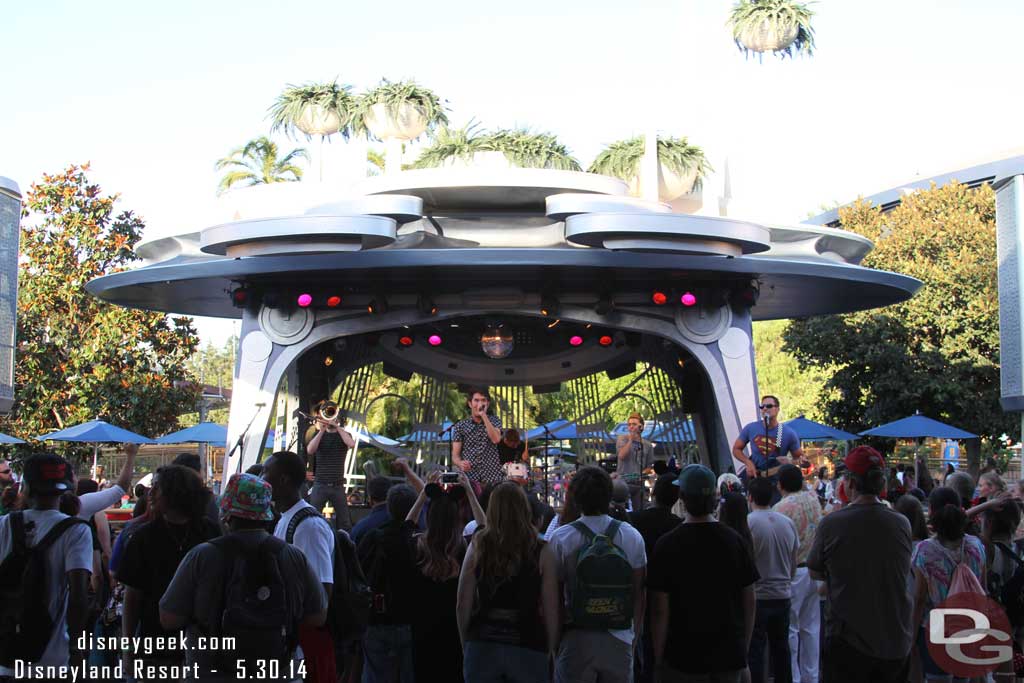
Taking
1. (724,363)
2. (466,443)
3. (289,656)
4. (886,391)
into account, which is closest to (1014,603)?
(289,656)

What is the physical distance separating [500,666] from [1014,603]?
348 cm

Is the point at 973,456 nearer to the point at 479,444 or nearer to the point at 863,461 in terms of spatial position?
the point at 479,444

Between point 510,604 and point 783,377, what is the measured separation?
139 ft

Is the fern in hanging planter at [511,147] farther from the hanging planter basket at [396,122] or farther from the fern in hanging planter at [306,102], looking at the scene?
the hanging planter basket at [396,122]

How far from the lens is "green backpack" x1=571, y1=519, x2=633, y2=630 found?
18.3 feet

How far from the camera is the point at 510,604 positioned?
223 inches

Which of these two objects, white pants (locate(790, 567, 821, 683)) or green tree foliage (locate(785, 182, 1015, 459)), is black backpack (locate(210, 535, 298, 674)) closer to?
white pants (locate(790, 567, 821, 683))

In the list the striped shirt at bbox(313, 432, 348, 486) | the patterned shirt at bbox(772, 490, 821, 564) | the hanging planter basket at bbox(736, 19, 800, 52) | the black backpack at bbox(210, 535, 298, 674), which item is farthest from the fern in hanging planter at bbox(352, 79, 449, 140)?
the black backpack at bbox(210, 535, 298, 674)

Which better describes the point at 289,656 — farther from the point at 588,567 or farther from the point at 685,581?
Result: the point at 685,581

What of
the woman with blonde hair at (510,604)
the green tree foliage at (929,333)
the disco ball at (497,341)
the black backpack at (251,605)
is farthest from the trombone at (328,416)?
the green tree foliage at (929,333)

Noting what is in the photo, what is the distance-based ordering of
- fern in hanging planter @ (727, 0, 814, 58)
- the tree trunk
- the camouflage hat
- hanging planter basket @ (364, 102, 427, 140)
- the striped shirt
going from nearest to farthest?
1. the camouflage hat
2. the striped shirt
3. hanging planter basket @ (364, 102, 427, 140)
4. the tree trunk
5. fern in hanging planter @ (727, 0, 814, 58)

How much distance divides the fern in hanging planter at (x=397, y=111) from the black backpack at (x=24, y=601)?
568 inches

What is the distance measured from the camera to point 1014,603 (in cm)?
731

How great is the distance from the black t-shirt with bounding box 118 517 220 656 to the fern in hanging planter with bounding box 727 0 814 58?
32029 mm
